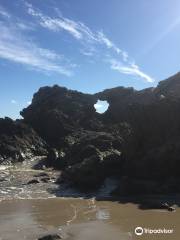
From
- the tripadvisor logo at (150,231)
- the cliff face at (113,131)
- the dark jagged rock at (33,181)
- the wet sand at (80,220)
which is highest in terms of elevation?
the cliff face at (113,131)

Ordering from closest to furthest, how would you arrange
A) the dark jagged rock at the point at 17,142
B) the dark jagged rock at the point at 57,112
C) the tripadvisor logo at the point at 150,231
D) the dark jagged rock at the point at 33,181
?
the tripadvisor logo at the point at 150,231 < the dark jagged rock at the point at 33,181 < the dark jagged rock at the point at 17,142 < the dark jagged rock at the point at 57,112

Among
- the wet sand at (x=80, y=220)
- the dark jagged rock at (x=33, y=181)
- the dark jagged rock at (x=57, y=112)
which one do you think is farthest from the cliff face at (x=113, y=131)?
the wet sand at (x=80, y=220)

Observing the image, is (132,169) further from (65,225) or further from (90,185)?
(65,225)

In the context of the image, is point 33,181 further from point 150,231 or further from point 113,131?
point 113,131

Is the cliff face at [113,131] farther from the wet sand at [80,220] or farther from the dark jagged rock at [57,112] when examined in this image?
the wet sand at [80,220]

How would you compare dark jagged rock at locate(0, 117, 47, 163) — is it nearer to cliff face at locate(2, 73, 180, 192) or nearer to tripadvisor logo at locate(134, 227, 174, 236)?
cliff face at locate(2, 73, 180, 192)

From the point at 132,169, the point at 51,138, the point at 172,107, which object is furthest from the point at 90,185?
the point at 51,138

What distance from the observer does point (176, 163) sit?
97.5 feet

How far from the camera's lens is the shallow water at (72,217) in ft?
61.4

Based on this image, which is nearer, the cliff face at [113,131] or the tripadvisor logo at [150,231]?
the tripadvisor logo at [150,231]

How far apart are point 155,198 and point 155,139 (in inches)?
303

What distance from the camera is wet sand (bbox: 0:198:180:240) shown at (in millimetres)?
18562

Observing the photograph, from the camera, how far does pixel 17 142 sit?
184 feet

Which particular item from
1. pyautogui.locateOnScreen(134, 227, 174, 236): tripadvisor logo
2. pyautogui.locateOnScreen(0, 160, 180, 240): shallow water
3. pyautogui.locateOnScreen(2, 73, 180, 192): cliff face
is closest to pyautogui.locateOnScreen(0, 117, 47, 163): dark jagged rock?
pyautogui.locateOnScreen(2, 73, 180, 192): cliff face
